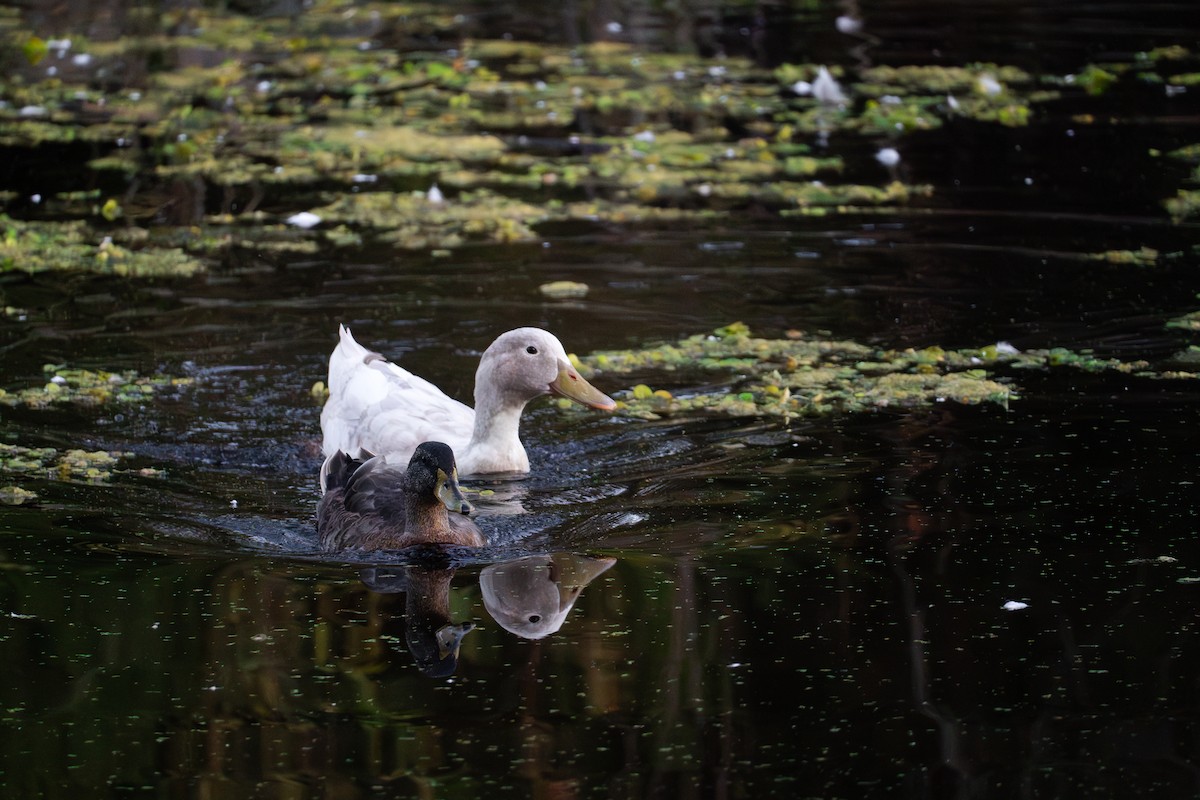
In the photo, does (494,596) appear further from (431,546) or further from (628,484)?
(628,484)

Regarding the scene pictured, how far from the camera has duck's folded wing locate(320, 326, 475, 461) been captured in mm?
7730

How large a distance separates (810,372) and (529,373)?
162 cm

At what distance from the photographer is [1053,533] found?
650cm

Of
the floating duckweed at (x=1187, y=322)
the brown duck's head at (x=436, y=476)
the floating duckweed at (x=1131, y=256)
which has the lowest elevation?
the floating duckweed at (x=1187, y=322)

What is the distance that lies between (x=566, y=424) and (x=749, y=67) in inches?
360

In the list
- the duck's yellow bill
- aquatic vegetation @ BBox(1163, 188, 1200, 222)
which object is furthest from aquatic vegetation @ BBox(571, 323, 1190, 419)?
aquatic vegetation @ BBox(1163, 188, 1200, 222)

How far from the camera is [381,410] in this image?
7.85 meters

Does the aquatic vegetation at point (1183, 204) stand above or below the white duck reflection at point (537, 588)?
above

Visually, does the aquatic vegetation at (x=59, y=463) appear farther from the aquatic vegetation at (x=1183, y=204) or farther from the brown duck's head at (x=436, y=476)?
the aquatic vegetation at (x=1183, y=204)

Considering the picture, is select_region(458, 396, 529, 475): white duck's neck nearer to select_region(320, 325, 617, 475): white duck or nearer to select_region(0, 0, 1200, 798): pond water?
select_region(320, 325, 617, 475): white duck

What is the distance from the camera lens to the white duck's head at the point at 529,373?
25.3 ft

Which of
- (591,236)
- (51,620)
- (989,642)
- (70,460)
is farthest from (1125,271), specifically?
(51,620)

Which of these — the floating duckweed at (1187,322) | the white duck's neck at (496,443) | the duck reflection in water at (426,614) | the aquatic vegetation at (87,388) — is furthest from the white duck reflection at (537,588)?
the floating duckweed at (1187,322)

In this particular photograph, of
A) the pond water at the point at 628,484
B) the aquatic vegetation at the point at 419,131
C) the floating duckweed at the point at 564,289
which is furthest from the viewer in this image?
the aquatic vegetation at the point at 419,131
